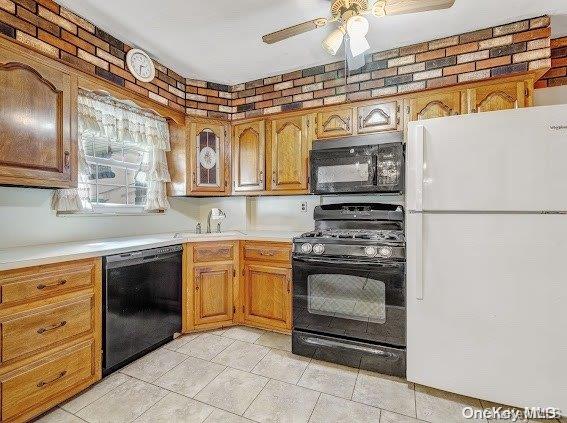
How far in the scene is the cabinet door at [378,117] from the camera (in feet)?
7.90

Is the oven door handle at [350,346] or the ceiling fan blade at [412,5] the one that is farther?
the oven door handle at [350,346]

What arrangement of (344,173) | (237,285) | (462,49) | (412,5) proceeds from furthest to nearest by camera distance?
(237,285)
(344,173)
(462,49)
(412,5)

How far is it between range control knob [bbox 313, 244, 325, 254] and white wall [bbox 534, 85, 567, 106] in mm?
2117

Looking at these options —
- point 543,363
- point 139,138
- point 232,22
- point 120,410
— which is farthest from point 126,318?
point 543,363

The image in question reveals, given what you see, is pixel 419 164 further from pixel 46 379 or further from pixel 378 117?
pixel 46 379

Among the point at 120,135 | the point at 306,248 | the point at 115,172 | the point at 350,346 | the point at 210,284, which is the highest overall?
the point at 120,135

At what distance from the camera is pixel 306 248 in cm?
217

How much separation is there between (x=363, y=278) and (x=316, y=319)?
49 centimetres

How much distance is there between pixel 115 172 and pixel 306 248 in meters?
1.98

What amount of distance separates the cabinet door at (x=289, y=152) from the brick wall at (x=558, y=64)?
1999mm

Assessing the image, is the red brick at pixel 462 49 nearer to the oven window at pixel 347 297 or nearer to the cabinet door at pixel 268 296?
the oven window at pixel 347 297

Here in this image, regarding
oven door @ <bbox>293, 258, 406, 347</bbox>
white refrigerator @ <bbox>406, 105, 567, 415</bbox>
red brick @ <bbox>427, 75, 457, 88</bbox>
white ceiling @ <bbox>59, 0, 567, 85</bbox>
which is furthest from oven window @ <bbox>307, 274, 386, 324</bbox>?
white ceiling @ <bbox>59, 0, 567, 85</bbox>

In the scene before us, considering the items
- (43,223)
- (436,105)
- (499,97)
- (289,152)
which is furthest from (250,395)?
(499,97)

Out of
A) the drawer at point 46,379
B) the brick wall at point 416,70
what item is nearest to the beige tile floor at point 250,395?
the drawer at point 46,379
